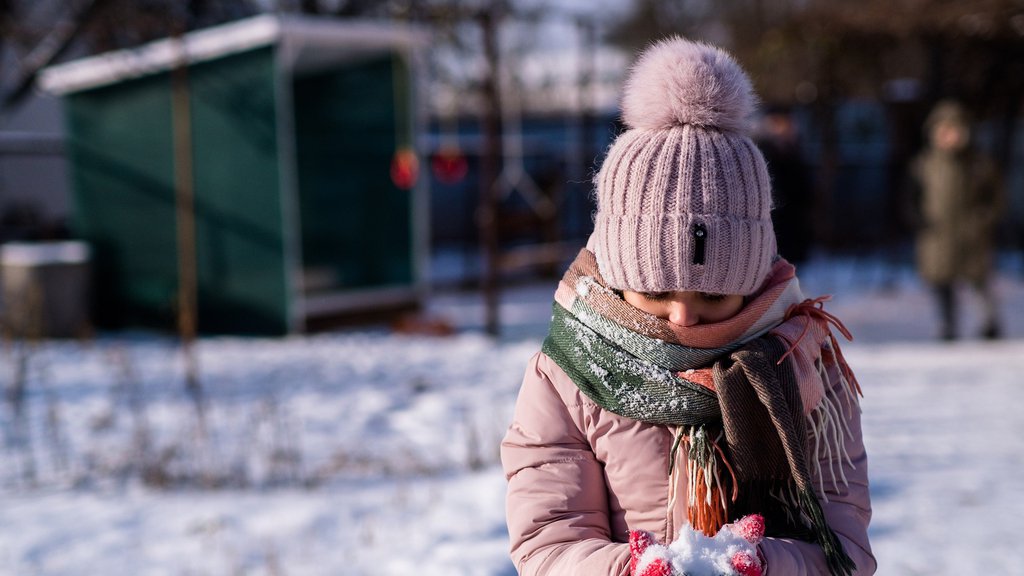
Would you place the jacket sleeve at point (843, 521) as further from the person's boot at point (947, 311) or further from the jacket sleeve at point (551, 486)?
the person's boot at point (947, 311)

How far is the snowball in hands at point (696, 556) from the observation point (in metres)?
1.30

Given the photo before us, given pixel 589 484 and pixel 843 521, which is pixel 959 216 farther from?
pixel 589 484

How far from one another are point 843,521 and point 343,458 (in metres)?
3.24

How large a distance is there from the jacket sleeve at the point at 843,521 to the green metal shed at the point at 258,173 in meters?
6.80

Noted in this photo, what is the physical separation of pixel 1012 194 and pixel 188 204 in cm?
1146

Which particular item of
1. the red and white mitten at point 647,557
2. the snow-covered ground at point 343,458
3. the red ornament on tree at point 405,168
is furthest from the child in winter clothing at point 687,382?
the red ornament on tree at point 405,168

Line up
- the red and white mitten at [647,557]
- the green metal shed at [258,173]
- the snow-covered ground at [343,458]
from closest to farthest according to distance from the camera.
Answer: the red and white mitten at [647,557]
the snow-covered ground at [343,458]
the green metal shed at [258,173]

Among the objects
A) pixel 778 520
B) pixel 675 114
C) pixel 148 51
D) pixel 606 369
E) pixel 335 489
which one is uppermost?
pixel 148 51

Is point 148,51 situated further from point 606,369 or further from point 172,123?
point 606,369

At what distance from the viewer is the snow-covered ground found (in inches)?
135

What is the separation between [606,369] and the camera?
157cm

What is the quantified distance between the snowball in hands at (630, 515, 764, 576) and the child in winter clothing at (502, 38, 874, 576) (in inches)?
5.2

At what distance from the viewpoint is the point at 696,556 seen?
131 cm

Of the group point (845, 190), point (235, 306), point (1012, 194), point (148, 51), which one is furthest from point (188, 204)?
point (1012, 194)
